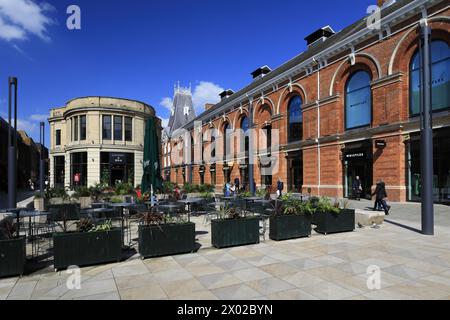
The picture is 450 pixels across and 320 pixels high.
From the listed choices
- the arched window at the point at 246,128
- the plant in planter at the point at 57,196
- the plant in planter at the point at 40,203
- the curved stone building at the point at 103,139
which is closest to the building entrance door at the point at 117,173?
the curved stone building at the point at 103,139

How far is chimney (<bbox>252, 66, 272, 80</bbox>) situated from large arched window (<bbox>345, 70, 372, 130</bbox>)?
18161 mm

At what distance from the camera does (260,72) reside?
40.5 m

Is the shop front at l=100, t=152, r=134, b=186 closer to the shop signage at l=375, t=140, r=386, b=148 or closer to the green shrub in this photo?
the shop signage at l=375, t=140, r=386, b=148

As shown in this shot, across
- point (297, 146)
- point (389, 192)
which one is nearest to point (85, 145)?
point (297, 146)

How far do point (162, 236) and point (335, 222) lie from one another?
5.60 m

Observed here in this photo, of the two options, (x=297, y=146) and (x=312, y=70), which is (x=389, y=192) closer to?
(x=297, y=146)

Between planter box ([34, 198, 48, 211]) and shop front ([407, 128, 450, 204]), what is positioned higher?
shop front ([407, 128, 450, 204])

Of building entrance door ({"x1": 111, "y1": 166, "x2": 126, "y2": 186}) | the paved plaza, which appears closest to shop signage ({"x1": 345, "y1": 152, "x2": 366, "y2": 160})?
the paved plaza

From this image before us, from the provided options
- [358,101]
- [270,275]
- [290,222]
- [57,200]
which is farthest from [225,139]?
[270,275]

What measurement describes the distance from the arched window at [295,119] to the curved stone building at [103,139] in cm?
1540

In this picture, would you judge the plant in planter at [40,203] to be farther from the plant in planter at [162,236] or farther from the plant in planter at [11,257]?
the plant in planter at [162,236]

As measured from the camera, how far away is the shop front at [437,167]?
54.2ft

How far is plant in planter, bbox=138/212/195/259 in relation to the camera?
23.0 ft
